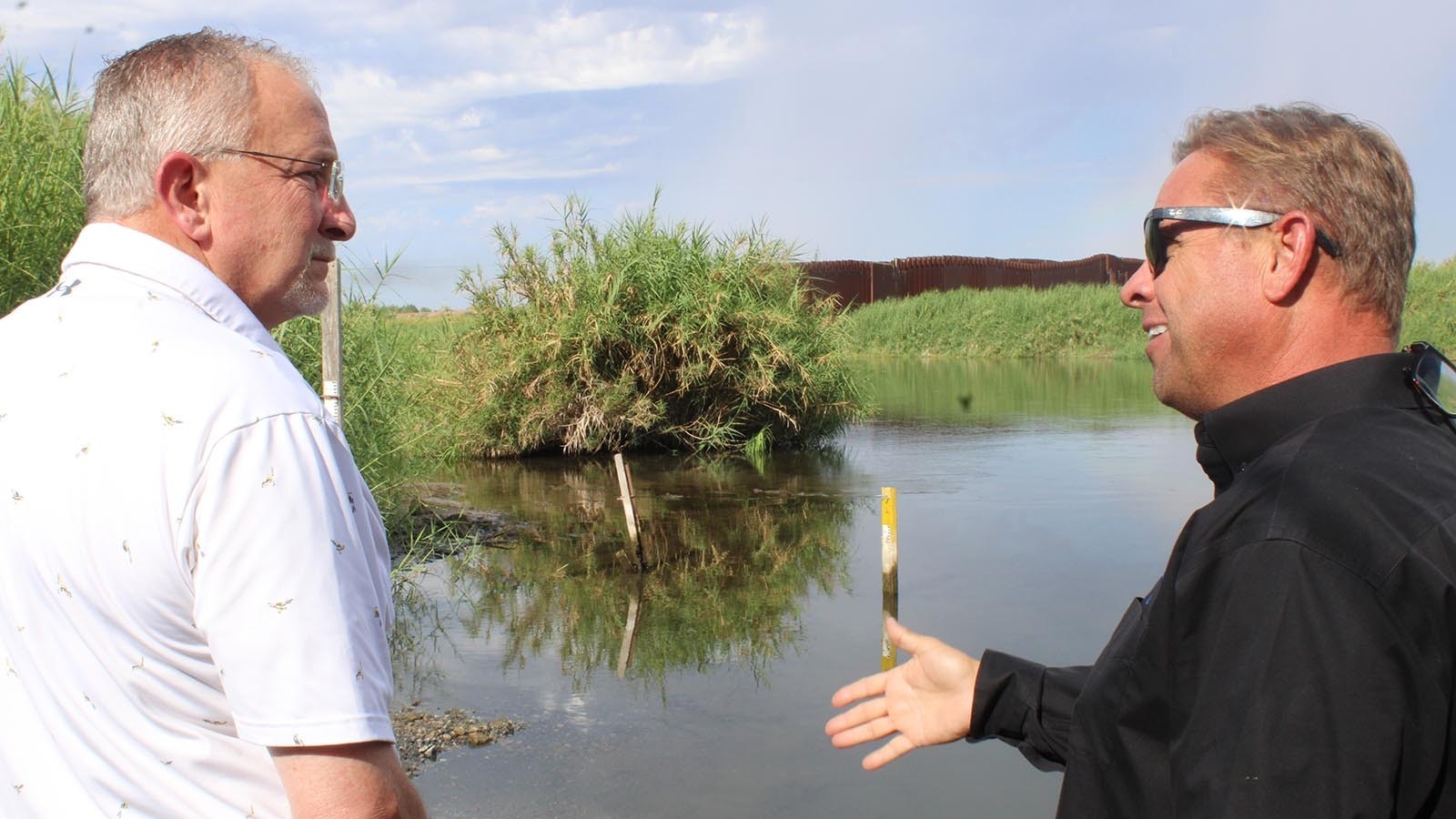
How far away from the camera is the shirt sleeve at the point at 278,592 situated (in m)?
1.46

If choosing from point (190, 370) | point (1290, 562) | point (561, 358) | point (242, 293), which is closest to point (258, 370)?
point (190, 370)

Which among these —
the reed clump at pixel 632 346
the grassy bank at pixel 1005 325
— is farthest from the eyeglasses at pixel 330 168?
the grassy bank at pixel 1005 325

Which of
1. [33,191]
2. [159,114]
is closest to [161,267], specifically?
[159,114]

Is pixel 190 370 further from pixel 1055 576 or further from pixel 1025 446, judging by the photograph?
pixel 1025 446

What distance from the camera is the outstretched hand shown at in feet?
8.09

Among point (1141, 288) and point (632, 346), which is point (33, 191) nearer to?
point (1141, 288)

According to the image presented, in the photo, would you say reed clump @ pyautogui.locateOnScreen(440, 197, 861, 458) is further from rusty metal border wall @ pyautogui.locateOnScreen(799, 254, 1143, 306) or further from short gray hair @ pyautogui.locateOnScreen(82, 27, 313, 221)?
rusty metal border wall @ pyautogui.locateOnScreen(799, 254, 1143, 306)

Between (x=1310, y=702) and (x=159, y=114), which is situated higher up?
(x=159, y=114)

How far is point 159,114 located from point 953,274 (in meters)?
51.3

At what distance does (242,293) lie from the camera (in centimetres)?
180

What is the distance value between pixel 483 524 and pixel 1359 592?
39.9 feet

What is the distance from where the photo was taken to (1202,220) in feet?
6.64

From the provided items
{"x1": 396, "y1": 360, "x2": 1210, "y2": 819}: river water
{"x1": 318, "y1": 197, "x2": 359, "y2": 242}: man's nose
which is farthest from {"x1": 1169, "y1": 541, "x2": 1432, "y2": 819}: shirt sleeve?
{"x1": 396, "y1": 360, "x2": 1210, "y2": 819}: river water

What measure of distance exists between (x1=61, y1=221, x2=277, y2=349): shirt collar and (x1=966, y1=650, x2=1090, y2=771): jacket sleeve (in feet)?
4.99
